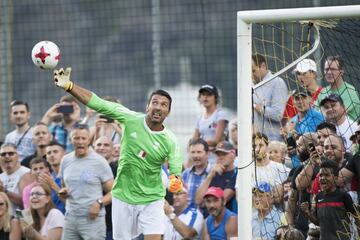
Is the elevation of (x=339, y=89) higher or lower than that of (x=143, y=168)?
higher

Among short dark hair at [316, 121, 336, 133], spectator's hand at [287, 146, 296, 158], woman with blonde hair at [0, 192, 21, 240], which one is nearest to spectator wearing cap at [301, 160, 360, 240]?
short dark hair at [316, 121, 336, 133]

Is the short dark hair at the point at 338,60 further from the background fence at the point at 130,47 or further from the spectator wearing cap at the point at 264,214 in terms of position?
the background fence at the point at 130,47

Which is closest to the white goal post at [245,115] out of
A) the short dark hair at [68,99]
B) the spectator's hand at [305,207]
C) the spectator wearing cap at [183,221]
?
the spectator's hand at [305,207]

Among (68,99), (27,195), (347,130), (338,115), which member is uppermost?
(68,99)

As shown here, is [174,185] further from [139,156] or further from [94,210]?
[94,210]

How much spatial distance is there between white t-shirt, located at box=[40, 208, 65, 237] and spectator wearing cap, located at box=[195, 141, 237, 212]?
1632 millimetres

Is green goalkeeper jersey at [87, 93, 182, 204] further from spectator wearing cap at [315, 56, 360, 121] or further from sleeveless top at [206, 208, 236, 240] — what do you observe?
spectator wearing cap at [315, 56, 360, 121]

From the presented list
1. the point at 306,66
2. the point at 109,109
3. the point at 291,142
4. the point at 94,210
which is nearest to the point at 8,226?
the point at 94,210

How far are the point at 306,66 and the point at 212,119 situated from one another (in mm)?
2203

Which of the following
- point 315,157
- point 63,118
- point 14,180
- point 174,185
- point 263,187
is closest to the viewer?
point 174,185

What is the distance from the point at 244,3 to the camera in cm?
1570

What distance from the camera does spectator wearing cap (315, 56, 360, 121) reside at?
40.9 ft

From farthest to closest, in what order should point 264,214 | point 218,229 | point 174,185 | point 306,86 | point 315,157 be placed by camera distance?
point 218,229, point 306,86, point 264,214, point 315,157, point 174,185

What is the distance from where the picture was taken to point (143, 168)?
12.3m
